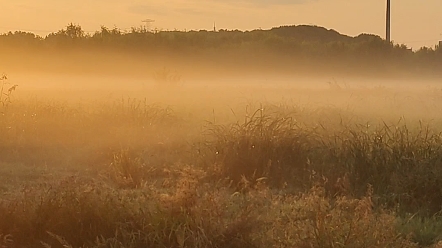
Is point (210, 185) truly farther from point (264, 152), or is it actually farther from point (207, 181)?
point (264, 152)

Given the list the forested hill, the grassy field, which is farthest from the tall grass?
the forested hill

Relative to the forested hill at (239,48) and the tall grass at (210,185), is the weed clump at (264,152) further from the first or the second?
the forested hill at (239,48)

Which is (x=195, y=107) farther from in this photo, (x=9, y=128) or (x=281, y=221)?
(x=281, y=221)

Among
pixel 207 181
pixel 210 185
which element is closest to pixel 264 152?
pixel 207 181

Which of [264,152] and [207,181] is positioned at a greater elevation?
[264,152]

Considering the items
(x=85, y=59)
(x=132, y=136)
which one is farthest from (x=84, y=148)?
(x=85, y=59)

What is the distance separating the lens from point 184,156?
949 cm

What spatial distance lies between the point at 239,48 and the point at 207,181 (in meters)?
37.9

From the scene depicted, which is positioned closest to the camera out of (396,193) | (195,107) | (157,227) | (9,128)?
(157,227)

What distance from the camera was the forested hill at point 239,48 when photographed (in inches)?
1642

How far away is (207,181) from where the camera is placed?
796cm

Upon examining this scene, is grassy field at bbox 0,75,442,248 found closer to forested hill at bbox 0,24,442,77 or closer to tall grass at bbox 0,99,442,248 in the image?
tall grass at bbox 0,99,442,248

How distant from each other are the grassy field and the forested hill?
89.9 feet

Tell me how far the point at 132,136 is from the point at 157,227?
19.0 feet
